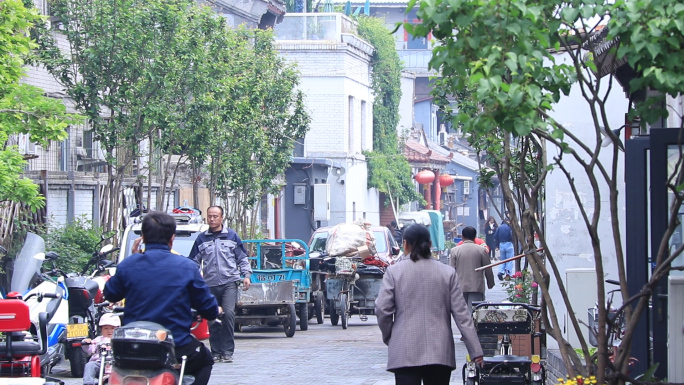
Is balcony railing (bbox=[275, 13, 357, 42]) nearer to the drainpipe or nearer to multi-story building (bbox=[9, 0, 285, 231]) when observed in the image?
the drainpipe

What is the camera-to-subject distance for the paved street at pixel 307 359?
12.6 meters

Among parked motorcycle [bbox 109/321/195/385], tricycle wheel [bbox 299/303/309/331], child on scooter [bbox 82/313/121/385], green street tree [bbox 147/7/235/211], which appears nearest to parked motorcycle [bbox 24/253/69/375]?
child on scooter [bbox 82/313/121/385]

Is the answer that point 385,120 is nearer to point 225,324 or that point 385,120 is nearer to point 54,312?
point 225,324

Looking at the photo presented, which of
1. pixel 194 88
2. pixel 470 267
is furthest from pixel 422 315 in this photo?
pixel 194 88

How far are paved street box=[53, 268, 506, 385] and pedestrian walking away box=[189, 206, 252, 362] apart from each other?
19.8 inches

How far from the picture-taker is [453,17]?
258 inches

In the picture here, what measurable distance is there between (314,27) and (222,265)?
31.1 metres

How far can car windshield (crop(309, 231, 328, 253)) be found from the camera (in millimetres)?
24188

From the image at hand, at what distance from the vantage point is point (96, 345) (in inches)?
380

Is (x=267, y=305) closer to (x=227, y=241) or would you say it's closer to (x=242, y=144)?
(x=227, y=241)

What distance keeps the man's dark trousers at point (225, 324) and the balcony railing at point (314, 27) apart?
98.0 feet

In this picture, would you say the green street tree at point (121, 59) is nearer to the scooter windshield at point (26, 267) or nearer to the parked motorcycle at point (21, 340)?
the scooter windshield at point (26, 267)

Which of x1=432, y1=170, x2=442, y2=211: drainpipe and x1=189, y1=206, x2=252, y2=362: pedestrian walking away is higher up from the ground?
x1=432, y1=170, x2=442, y2=211: drainpipe

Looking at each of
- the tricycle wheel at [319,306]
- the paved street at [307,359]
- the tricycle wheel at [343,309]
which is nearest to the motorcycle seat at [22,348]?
the paved street at [307,359]
